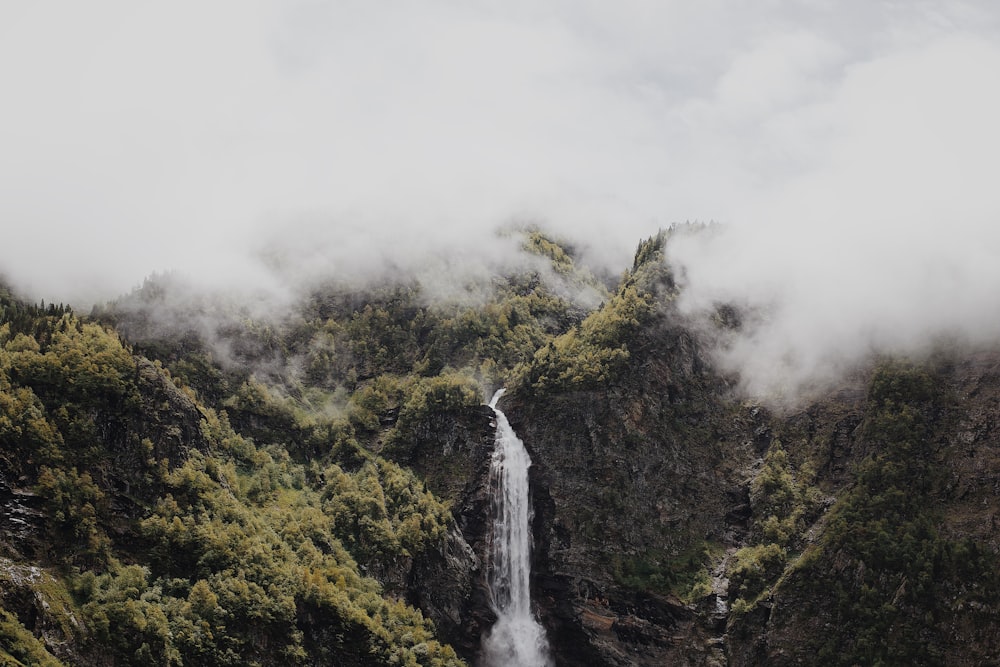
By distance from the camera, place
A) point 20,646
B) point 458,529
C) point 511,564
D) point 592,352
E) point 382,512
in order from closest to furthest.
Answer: point 20,646, point 382,512, point 511,564, point 458,529, point 592,352

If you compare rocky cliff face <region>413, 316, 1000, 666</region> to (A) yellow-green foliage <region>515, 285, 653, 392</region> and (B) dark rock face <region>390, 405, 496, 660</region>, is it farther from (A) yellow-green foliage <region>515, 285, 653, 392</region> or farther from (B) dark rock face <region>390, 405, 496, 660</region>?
(A) yellow-green foliage <region>515, 285, 653, 392</region>

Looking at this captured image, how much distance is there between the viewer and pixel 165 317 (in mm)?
162125

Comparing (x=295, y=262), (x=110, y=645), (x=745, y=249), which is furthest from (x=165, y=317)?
(x=745, y=249)

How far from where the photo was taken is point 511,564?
153m

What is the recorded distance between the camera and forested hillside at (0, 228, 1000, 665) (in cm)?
12138

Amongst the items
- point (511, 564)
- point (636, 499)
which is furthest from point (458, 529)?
point (636, 499)

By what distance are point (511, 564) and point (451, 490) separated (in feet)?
45.5

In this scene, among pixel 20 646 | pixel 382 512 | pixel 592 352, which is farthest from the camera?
pixel 592 352

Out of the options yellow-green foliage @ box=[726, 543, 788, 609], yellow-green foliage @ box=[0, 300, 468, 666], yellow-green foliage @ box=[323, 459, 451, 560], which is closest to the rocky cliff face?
yellow-green foliage @ box=[726, 543, 788, 609]

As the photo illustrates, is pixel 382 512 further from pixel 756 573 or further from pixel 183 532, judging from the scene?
pixel 756 573

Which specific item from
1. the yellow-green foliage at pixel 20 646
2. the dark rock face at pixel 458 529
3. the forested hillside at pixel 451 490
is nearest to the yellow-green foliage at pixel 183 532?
the yellow-green foliage at pixel 20 646

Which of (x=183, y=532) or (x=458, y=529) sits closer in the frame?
(x=183, y=532)

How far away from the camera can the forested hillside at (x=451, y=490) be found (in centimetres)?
12138

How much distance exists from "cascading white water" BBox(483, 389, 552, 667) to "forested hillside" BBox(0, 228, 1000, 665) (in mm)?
1995
